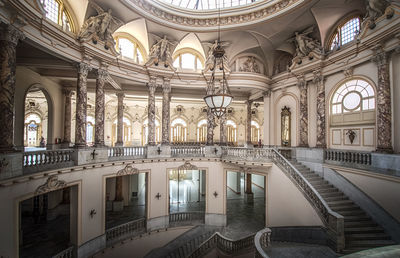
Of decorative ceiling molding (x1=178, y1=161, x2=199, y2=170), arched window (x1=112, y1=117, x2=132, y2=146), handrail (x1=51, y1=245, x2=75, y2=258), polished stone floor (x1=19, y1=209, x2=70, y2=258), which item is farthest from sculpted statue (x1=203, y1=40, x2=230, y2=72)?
polished stone floor (x1=19, y1=209, x2=70, y2=258)

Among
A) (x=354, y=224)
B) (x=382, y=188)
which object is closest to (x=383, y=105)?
(x=382, y=188)

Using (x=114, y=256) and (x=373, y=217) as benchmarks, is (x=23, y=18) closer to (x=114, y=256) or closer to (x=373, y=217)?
(x=114, y=256)

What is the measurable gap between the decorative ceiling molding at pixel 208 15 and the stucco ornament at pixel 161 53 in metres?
1.20

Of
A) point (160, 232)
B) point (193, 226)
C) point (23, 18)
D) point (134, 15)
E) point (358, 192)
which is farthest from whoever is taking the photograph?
point (193, 226)

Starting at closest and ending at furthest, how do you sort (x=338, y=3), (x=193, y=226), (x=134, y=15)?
(x=338, y=3), (x=134, y=15), (x=193, y=226)

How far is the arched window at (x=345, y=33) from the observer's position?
10.1 m

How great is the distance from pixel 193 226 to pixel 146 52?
12.1 metres

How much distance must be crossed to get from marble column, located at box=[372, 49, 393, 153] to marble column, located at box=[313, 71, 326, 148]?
2.79 meters

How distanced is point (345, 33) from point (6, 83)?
606 inches

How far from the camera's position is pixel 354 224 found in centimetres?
774

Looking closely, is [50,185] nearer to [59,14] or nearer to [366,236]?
[59,14]

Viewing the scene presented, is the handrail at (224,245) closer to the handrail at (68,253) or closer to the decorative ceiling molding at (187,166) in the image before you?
the decorative ceiling molding at (187,166)

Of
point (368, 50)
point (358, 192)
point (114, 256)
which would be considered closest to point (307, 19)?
point (368, 50)

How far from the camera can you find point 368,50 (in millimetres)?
9156
